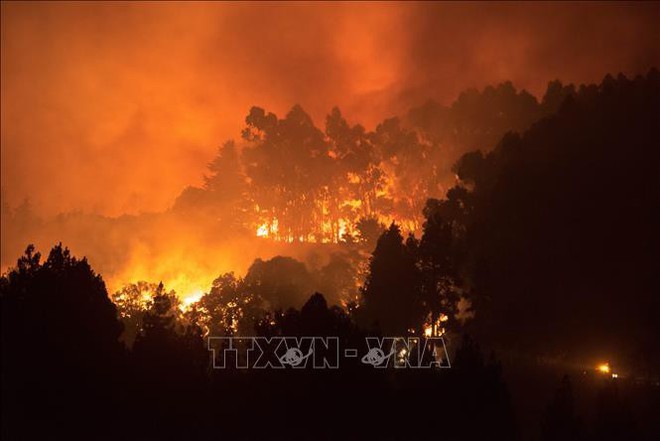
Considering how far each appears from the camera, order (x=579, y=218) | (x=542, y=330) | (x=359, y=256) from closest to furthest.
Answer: (x=542, y=330) < (x=579, y=218) < (x=359, y=256)

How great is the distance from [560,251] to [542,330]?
16.9ft

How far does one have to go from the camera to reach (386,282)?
141 ft

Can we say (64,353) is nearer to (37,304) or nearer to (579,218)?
(37,304)

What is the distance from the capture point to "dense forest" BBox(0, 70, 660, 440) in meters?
26.1

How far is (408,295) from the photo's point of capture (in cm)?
4234

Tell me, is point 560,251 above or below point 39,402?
above

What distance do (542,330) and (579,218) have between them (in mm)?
7688

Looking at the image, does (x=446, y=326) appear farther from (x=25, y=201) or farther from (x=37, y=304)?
(x=25, y=201)

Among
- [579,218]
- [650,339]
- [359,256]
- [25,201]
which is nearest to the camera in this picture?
[650,339]

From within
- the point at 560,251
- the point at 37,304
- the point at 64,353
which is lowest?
the point at 64,353

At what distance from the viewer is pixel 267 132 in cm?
7844

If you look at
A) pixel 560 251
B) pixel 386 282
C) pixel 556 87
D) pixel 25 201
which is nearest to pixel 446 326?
A: pixel 386 282

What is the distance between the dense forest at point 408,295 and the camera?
2606 centimetres

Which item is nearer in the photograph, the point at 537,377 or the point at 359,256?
the point at 537,377
